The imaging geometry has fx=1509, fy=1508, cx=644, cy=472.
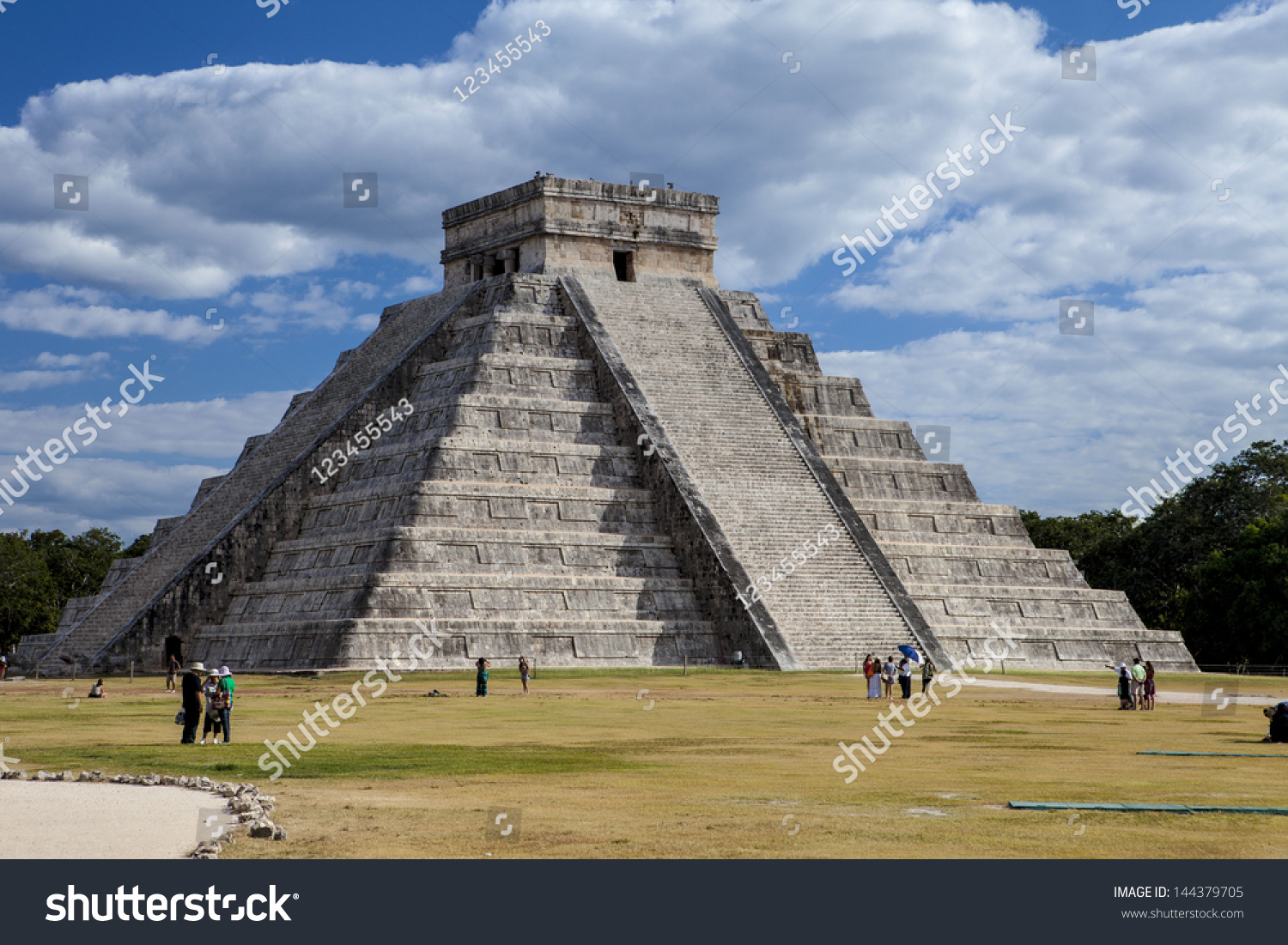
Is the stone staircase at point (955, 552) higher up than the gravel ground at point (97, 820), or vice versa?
the stone staircase at point (955, 552)

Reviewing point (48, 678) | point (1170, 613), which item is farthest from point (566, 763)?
point (1170, 613)

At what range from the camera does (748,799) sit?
14.1 meters

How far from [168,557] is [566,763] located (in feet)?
96.5

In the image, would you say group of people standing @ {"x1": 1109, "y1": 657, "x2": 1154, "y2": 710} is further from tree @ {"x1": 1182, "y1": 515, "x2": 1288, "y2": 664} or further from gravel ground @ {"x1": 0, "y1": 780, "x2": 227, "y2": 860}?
tree @ {"x1": 1182, "y1": 515, "x2": 1288, "y2": 664}

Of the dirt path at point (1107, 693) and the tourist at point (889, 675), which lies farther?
the dirt path at point (1107, 693)

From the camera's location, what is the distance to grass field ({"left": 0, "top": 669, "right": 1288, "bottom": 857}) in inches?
461

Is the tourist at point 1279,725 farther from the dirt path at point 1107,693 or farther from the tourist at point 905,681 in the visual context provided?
the dirt path at point 1107,693

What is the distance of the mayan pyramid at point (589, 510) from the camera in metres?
37.7

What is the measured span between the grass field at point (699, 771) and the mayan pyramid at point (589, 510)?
7063 mm

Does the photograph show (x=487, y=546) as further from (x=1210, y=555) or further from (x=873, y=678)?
(x=1210, y=555)

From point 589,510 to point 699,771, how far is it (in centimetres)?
2463

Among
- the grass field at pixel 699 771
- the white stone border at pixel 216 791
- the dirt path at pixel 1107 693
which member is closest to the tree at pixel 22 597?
the grass field at pixel 699 771

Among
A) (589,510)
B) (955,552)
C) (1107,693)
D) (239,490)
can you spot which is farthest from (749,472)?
(239,490)

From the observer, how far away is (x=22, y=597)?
219 ft
